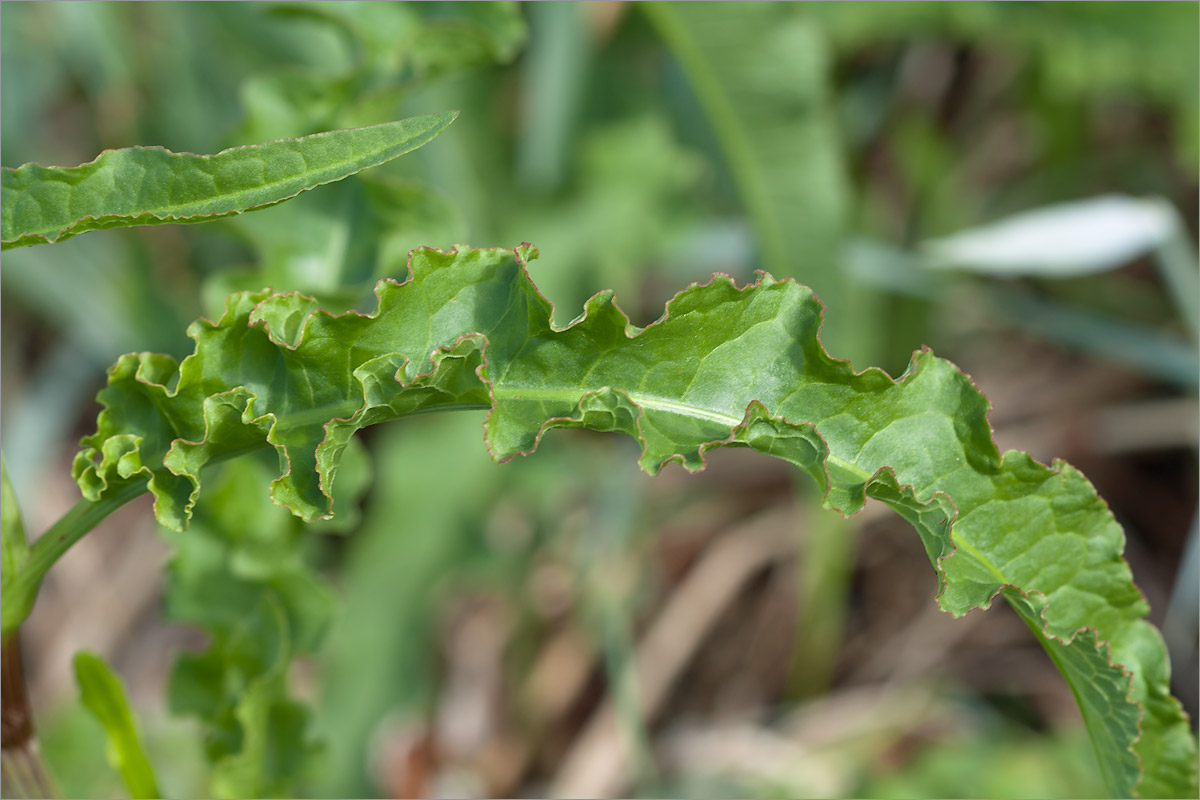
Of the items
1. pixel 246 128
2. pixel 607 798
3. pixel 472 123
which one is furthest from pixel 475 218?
pixel 607 798

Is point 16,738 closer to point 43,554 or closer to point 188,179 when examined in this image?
point 43,554

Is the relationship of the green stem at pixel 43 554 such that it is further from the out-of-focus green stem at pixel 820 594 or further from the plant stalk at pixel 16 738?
the out-of-focus green stem at pixel 820 594

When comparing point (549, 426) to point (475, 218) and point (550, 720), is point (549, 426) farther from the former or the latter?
point (550, 720)

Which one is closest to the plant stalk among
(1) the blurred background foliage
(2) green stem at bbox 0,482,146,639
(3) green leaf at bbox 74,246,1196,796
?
(2) green stem at bbox 0,482,146,639

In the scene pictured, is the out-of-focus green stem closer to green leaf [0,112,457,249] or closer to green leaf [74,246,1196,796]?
green leaf [74,246,1196,796]

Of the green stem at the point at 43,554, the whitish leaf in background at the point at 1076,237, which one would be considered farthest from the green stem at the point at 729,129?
the green stem at the point at 43,554

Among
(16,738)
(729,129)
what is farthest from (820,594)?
(16,738)
